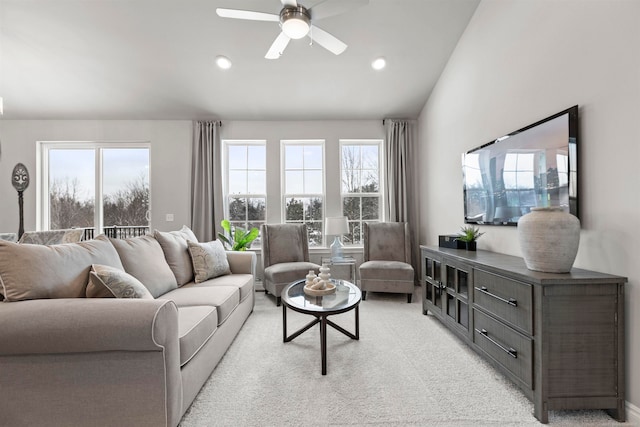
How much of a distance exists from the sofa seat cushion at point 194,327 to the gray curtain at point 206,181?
241cm

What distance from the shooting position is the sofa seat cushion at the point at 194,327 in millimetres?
1468

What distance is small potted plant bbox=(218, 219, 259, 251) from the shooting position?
3832 mm

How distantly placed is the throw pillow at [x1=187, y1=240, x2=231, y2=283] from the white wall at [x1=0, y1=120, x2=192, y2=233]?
170 cm

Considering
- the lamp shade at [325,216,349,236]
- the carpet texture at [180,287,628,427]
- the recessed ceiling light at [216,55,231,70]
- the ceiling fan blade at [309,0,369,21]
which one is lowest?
the carpet texture at [180,287,628,427]

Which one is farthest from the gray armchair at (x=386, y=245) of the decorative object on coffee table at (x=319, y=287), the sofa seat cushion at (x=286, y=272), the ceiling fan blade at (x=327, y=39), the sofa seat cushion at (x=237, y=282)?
the ceiling fan blade at (x=327, y=39)

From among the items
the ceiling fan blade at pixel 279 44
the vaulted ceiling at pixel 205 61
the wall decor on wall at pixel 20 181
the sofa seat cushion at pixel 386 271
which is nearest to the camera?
the ceiling fan blade at pixel 279 44

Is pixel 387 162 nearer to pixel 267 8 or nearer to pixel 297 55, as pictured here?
pixel 297 55

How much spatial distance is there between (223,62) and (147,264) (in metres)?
2.55

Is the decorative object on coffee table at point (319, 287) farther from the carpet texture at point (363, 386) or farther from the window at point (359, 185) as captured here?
the window at point (359, 185)

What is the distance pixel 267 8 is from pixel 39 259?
2.80 meters

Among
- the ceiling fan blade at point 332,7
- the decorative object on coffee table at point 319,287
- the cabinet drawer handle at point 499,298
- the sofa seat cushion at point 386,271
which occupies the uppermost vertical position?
the ceiling fan blade at point 332,7

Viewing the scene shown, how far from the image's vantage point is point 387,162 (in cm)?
433

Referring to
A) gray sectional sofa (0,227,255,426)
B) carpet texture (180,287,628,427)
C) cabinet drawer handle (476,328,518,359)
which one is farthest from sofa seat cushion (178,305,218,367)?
cabinet drawer handle (476,328,518,359)

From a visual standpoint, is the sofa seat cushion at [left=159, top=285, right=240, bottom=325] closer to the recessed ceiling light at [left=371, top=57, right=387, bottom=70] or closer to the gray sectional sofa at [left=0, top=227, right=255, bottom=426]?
the gray sectional sofa at [left=0, top=227, right=255, bottom=426]
